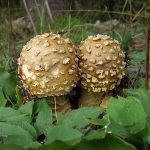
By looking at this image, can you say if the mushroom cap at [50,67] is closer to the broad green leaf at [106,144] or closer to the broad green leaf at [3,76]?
the broad green leaf at [3,76]

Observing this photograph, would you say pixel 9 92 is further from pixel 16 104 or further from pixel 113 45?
pixel 113 45

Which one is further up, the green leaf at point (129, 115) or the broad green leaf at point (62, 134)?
the green leaf at point (129, 115)

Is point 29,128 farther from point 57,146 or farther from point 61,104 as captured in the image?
point 61,104

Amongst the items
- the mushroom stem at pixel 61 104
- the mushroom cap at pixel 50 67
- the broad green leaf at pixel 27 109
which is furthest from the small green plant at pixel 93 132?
the mushroom stem at pixel 61 104

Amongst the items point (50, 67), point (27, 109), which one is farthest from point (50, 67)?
point (27, 109)

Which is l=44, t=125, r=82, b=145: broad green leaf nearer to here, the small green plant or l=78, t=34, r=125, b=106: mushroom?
the small green plant

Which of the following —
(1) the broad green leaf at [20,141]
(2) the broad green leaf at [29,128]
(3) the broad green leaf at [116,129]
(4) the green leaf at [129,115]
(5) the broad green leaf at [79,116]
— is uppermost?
(4) the green leaf at [129,115]
